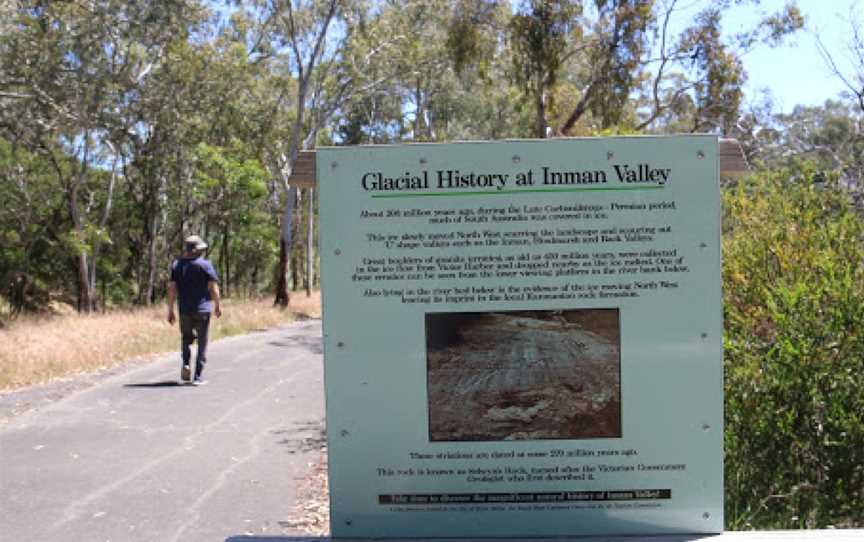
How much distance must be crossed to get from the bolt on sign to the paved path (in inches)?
98.7

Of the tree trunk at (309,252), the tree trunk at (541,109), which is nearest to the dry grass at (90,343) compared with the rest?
the tree trunk at (541,109)

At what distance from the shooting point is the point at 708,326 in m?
3.09

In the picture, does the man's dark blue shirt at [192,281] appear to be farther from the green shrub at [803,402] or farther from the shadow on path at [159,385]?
the green shrub at [803,402]

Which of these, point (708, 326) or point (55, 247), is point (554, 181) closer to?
point (708, 326)

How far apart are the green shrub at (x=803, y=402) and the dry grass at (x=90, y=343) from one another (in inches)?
365

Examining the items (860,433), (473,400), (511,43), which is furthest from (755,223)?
(511,43)

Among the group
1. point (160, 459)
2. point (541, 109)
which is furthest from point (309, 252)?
point (160, 459)

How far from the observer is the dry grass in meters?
12.3

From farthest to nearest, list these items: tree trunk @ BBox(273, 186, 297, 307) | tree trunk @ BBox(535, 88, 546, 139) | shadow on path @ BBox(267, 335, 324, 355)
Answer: tree trunk @ BBox(273, 186, 297, 307)
tree trunk @ BBox(535, 88, 546, 139)
shadow on path @ BBox(267, 335, 324, 355)

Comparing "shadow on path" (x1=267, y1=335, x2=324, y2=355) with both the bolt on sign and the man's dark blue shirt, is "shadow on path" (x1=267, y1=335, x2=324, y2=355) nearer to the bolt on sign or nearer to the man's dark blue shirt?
the man's dark blue shirt

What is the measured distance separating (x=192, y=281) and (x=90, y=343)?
17.8 feet

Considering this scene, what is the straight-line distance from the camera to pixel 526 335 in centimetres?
310

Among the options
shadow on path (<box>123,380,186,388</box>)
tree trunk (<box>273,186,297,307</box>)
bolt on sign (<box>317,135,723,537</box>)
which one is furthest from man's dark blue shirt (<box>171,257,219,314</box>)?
tree trunk (<box>273,186,297,307</box>)

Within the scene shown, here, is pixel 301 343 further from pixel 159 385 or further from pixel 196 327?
pixel 196 327
